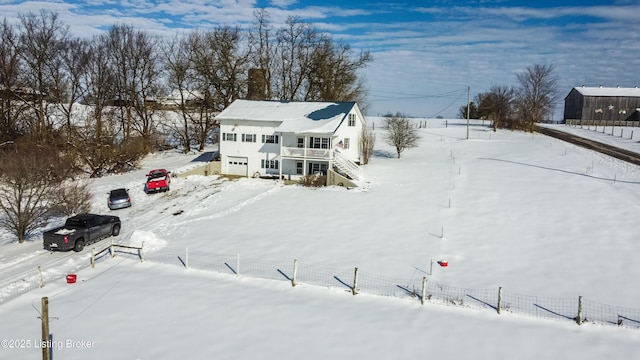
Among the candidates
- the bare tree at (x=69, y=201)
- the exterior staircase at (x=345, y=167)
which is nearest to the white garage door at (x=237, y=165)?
the exterior staircase at (x=345, y=167)

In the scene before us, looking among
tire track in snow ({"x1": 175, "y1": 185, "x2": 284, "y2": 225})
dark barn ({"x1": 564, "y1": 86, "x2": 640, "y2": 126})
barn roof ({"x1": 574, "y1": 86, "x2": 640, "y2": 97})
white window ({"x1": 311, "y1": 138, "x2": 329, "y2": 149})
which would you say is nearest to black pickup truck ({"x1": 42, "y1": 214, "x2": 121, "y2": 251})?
tire track in snow ({"x1": 175, "y1": 185, "x2": 284, "y2": 225})

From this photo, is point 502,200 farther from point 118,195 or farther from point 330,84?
point 330,84

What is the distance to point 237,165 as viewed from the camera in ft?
130

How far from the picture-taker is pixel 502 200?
29.9 m

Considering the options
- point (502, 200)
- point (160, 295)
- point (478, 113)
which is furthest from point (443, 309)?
point (478, 113)

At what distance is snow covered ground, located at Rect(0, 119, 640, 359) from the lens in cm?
1323

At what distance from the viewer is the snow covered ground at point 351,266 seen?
13227 mm

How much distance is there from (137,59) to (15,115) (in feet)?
48.8

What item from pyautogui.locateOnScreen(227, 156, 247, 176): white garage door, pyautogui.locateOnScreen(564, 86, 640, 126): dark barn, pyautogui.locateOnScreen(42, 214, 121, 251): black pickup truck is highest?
pyautogui.locateOnScreen(564, 86, 640, 126): dark barn

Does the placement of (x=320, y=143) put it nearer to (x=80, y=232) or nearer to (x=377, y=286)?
(x=80, y=232)


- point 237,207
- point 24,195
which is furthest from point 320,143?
point 24,195

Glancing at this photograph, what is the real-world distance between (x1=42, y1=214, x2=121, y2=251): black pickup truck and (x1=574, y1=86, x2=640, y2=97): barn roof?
8505cm

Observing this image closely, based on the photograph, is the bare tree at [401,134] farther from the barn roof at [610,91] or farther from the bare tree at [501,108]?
the barn roof at [610,91]

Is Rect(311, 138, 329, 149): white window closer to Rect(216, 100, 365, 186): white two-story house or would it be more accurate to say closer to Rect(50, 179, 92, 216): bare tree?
Rect(216, 100, 365, 186): white two-story house
